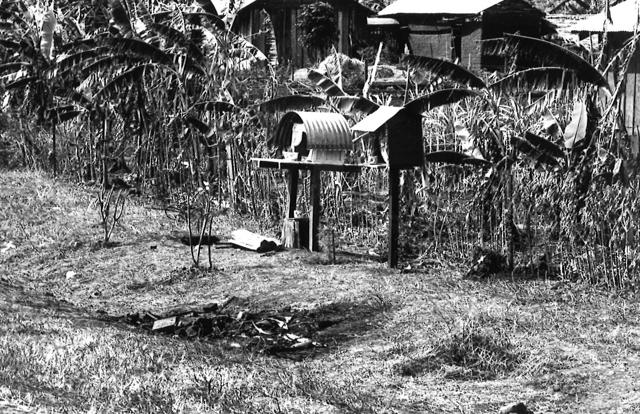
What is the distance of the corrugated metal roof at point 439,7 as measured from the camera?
28.3 metres

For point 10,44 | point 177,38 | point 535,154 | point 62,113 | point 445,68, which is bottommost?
point 535,154

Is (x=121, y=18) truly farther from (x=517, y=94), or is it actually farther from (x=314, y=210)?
(x=517, y=94)

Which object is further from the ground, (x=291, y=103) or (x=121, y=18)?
(x=121, y=18)

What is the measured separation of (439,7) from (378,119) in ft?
60.0

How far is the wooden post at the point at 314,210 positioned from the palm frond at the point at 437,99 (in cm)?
151

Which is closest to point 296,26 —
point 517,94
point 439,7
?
point 439,7

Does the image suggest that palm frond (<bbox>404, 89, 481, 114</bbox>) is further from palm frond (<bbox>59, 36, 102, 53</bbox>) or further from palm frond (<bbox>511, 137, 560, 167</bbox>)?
palm frond (<bbox>59, 36, 102, 53</bbox>)

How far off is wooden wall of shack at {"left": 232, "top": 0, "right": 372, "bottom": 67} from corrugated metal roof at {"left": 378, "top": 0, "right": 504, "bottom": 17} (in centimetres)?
109

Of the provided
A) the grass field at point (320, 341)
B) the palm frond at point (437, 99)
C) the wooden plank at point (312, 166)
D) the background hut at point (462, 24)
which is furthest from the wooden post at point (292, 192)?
the background hut at point (462, 24)

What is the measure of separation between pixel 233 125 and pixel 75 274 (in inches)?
145

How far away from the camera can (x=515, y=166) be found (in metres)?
11.4

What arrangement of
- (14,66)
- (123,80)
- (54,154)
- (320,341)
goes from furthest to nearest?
(14,66)
(54,154)
(123,80)
(320,341)

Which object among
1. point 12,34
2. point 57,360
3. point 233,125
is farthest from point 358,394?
point 12,34

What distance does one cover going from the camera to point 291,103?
529 inches
